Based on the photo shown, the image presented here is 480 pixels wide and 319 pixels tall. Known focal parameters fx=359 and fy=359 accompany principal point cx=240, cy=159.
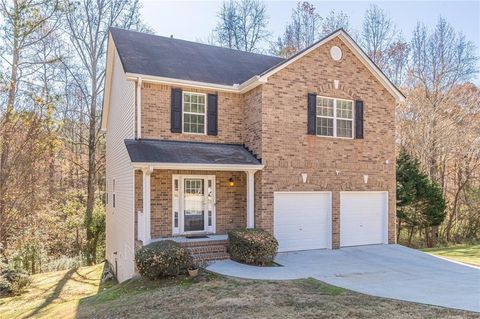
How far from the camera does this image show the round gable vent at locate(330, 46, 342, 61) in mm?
13591

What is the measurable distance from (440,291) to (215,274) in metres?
5.36

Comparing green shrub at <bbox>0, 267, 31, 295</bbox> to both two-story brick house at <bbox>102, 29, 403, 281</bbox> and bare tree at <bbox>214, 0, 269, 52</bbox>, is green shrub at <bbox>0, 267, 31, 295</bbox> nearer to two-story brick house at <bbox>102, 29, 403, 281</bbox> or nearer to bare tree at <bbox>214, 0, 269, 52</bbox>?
two-story brick house at <bbox>102, 29, 403, 281</bbox>

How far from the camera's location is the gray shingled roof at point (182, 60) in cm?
1272

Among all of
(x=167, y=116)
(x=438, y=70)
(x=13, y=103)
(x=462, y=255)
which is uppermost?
(x=438, y=70)

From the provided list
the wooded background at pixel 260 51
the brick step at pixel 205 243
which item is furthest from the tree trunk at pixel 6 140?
the brick step at pixel 205 243

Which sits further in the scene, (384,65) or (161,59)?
(384,65)

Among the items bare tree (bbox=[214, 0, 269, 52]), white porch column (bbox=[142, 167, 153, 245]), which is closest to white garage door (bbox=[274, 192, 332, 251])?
white porch column (bbox=[142, 167, 153, 245])

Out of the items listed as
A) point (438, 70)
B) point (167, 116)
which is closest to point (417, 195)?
point (438, 70)

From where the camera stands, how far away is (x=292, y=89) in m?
12.8

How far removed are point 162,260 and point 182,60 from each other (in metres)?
8.04

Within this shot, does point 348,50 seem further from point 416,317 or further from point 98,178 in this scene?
point 98,178

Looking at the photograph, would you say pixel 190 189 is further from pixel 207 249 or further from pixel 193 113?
pixel 193 113

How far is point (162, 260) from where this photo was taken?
9.41 meters

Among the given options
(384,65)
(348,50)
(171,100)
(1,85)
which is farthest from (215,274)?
(384,65)
